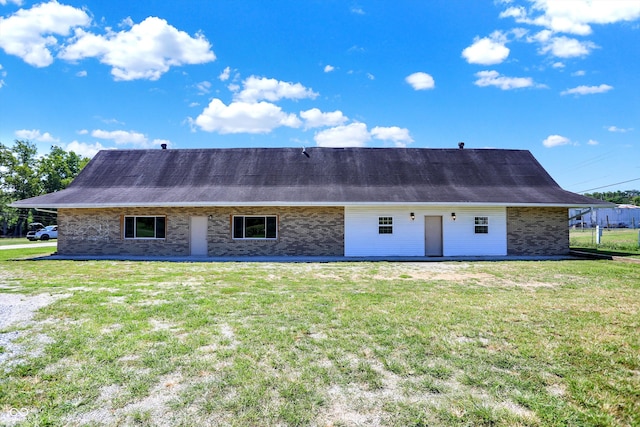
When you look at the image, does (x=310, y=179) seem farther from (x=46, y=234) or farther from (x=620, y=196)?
(x=620, y=196)

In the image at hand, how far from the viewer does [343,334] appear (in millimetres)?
4906

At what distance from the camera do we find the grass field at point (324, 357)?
3.05 metres

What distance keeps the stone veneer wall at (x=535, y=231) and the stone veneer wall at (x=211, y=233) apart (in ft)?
24.5

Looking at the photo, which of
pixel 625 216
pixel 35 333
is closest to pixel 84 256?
pixel 35 333

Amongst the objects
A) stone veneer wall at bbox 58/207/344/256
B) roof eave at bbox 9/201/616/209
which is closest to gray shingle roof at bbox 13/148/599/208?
roof eave at bbox 9/201/616/209

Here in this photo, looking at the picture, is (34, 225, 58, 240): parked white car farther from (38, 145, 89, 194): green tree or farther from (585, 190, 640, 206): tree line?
(585, 190, 640, 206): tree line

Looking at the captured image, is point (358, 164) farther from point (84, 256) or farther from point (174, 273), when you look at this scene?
point (84, 256)

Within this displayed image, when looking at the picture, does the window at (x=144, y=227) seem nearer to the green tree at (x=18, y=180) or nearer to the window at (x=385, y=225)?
the window at (x=385, y=225)

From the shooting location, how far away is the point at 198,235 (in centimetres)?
1620

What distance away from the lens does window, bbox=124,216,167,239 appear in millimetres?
16297

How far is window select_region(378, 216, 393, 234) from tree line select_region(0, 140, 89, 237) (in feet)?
147

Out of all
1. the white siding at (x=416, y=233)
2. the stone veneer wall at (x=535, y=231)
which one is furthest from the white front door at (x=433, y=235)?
the stone veneer wall at (x=535, y=231)

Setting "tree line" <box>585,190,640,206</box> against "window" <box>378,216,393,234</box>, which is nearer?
"window" <box>378,216,393,234</box>

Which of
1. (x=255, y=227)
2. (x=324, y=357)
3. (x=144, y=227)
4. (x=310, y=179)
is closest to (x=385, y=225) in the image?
(x=310, y=179)
